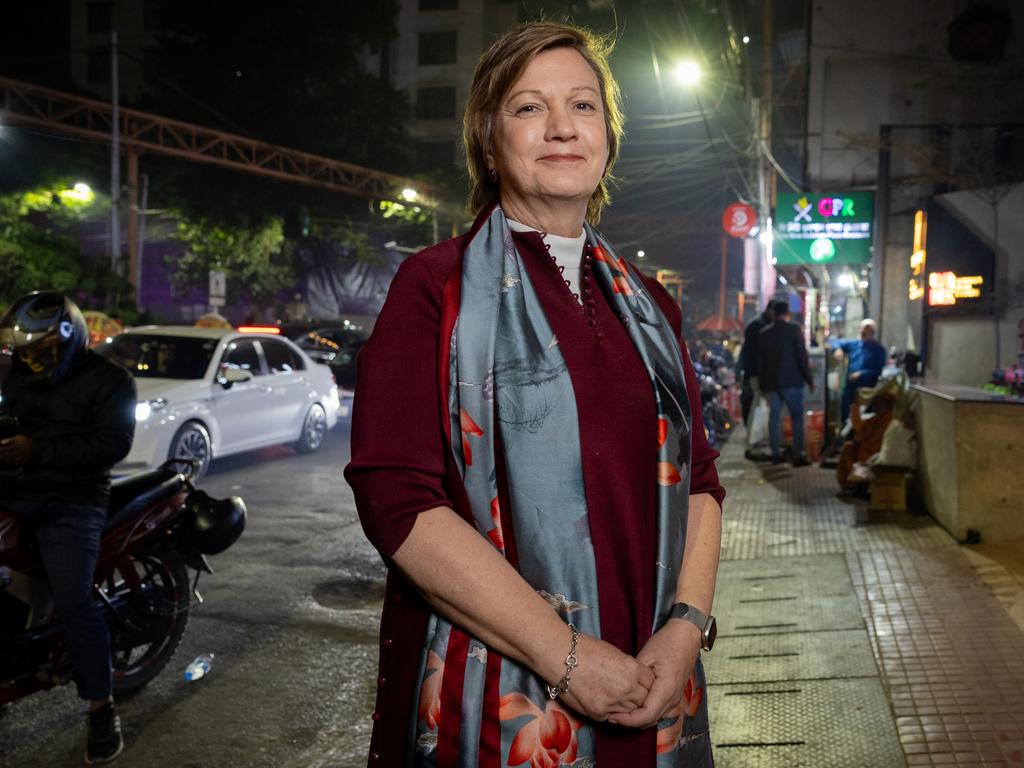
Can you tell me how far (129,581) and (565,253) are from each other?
332cm

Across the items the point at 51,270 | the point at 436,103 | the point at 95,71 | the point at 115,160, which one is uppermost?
the point at 95,71

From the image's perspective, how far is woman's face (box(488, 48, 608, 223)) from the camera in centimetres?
166

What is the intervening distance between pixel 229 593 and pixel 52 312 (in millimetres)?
2774

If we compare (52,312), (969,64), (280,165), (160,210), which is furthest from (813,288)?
(52,312)

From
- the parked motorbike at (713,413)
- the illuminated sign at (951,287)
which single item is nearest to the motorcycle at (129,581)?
the parked motorbike at (713,413)

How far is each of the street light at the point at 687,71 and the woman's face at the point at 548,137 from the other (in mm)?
11699

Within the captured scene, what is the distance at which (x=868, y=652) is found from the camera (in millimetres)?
4371

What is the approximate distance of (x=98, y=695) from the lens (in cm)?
361

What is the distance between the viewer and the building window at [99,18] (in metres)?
52.6

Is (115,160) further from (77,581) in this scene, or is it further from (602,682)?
(602,682)

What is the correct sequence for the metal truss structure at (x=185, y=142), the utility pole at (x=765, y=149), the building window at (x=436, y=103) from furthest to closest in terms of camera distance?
the building window at (x=436, y=103) → the metal truss structure at (x=185, y=142) → the utility pole at (x=765, y=149)

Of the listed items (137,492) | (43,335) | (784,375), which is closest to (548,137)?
(43,335)

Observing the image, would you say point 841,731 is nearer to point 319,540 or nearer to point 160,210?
point 319,540

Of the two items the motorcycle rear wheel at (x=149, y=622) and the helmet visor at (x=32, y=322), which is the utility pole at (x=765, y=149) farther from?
the helmet visor at (x=32, y=322)
